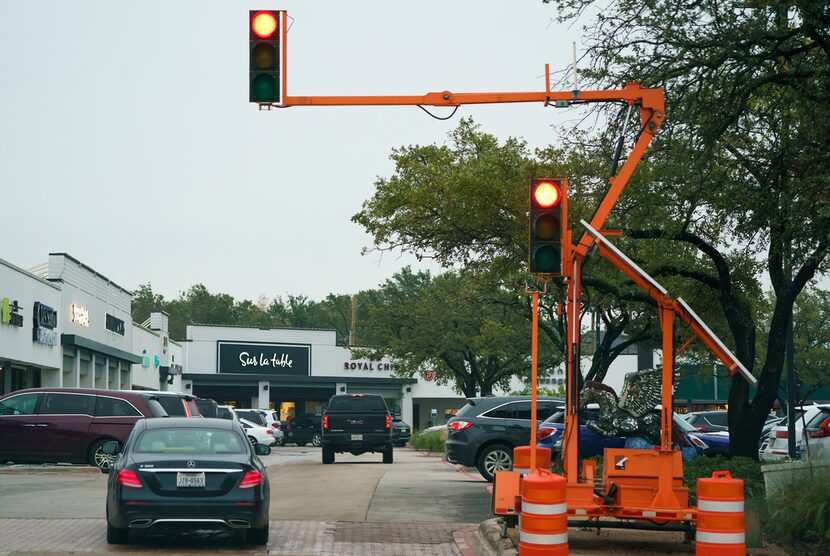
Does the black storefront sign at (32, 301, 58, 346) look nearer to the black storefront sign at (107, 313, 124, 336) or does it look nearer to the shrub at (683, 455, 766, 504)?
the black storefront sign at (107, 313, 124, 336)

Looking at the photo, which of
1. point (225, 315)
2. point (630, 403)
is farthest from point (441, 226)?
point (225, 315)

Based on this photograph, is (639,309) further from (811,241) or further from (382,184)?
(811,241)

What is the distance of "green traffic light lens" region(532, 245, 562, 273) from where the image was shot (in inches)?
459

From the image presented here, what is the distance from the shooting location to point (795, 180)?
49.6 feet

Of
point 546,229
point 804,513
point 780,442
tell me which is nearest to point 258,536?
point 546,229

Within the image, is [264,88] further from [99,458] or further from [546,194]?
[99,458]

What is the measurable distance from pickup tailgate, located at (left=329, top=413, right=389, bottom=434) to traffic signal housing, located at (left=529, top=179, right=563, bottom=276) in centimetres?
2200

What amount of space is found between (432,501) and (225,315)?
11027 centimetres

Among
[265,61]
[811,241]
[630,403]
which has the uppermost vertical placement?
[265,61]

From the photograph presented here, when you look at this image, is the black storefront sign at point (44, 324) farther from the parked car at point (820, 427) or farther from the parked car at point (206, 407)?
the parked car at point (820, 427)

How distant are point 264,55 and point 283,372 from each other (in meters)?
63.6

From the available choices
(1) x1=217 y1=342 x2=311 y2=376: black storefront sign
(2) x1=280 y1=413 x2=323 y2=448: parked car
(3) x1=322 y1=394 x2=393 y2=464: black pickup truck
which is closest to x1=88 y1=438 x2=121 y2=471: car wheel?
(3) x1=322 y1=394 x2=393 y2=464: black pickup truck

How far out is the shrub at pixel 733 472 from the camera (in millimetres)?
15748

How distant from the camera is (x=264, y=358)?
73.9 m
